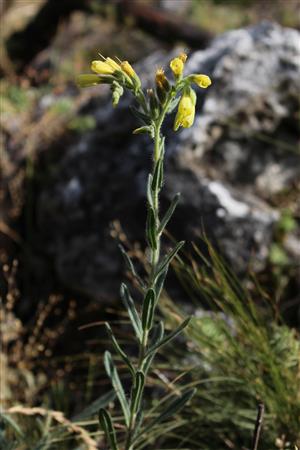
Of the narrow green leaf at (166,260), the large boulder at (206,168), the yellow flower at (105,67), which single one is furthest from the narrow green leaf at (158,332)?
the large boulder at (206,168)

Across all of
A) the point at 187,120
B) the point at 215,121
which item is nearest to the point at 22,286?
the point at 215,121

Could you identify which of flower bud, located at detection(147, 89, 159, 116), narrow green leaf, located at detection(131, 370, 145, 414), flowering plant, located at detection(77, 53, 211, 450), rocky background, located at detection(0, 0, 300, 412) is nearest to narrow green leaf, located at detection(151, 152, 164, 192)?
flowering plant, located at detection(77, 53, 211, 450)

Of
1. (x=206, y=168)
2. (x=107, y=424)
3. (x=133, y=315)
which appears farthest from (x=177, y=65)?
(x=206, y=168)

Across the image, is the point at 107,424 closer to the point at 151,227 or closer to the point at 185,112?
the point at 151,227

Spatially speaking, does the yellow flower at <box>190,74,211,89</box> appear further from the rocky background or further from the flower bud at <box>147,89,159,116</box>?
the rocky background

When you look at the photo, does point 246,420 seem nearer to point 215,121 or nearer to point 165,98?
point 165,98

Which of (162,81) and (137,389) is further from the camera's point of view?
(137,389)

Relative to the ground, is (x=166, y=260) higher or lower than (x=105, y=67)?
lower
